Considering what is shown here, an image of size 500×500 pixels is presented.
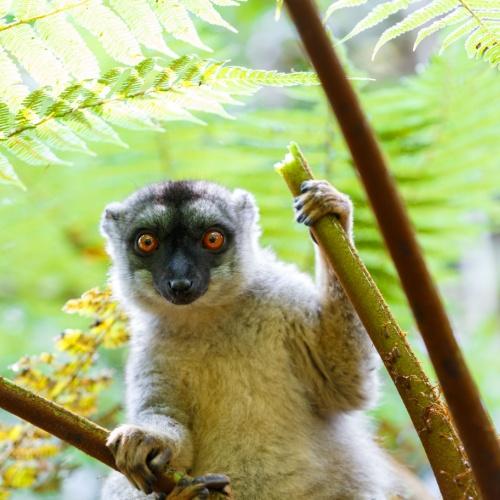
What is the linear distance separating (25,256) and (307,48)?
500cm

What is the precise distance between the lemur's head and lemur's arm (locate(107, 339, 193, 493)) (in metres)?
0.44

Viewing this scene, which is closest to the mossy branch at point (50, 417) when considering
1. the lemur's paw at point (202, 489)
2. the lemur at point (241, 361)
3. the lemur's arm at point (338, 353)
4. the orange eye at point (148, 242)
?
the lemur's paw at point (202, 489)

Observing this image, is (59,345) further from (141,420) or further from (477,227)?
(477,227)

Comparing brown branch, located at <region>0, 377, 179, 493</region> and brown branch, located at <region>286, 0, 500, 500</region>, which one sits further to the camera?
brown branch, located at <region>0, 377, 179, 493</region>

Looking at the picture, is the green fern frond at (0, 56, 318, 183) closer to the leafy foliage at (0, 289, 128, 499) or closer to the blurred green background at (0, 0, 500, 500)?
the leafy foliage at (0, 289, 128, 499)

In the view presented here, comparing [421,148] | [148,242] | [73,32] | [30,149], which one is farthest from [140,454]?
[421,148]

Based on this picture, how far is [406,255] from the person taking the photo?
1868 millimetres

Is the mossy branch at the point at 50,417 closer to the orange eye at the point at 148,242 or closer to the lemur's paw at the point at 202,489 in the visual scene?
the lemur's paw at the point at 202,489

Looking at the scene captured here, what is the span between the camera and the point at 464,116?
5.72 meters

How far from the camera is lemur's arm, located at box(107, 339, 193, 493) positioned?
356 cm

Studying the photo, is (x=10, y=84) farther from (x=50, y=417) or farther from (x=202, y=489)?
(x=202, y=489)

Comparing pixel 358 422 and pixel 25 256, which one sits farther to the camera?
pixel 25 256

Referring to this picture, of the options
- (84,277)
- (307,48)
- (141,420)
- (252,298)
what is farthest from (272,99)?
(307,48)

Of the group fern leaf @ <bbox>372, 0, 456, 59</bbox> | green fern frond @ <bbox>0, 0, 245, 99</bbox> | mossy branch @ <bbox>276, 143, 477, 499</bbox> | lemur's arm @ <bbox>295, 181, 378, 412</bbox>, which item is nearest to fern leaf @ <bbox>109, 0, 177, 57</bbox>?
green fern frond @ <bbox>0, 0, 245, 99</bbox>
